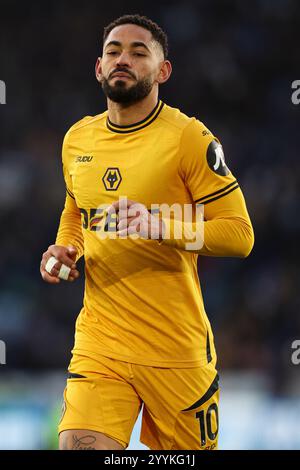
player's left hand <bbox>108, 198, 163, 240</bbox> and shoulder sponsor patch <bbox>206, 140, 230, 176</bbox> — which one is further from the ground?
shoulder sponsor patch <bbox>206, 140, 230, 176</bbox>

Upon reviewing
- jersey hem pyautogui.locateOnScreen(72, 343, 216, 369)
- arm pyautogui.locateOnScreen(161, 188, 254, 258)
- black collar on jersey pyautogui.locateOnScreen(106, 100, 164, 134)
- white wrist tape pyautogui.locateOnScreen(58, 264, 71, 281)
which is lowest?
jersey hem pyautogui.locateOnScreen(72, 343, 216, 369)

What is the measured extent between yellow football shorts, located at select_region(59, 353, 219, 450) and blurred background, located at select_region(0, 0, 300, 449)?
8.21ft

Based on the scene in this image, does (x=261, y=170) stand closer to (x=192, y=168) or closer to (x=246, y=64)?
(x=246, y=64)

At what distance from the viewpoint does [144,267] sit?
13.2ft

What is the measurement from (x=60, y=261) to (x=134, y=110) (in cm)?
79

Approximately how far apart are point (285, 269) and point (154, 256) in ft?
19.3

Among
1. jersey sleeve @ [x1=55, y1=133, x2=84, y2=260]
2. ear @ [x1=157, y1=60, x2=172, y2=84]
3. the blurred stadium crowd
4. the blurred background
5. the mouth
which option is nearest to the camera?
the mouth

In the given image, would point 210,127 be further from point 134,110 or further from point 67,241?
point 134,110

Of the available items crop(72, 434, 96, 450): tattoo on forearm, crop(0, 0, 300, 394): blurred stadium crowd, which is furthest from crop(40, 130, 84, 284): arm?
crop(0, 0, 300, 394): blurred stadium crowd

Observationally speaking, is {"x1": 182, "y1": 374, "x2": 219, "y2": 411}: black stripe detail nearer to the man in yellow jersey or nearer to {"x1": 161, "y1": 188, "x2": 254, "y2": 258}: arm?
the man in yellow jersey

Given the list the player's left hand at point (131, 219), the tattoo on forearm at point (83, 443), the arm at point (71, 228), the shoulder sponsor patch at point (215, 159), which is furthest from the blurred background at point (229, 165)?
the player's left hand at point (131, 219)

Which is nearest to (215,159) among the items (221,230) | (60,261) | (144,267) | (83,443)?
(221,230)

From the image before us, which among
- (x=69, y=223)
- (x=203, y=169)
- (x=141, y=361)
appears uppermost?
(x=203, y=169)

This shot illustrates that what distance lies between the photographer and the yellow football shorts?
3840 mm
